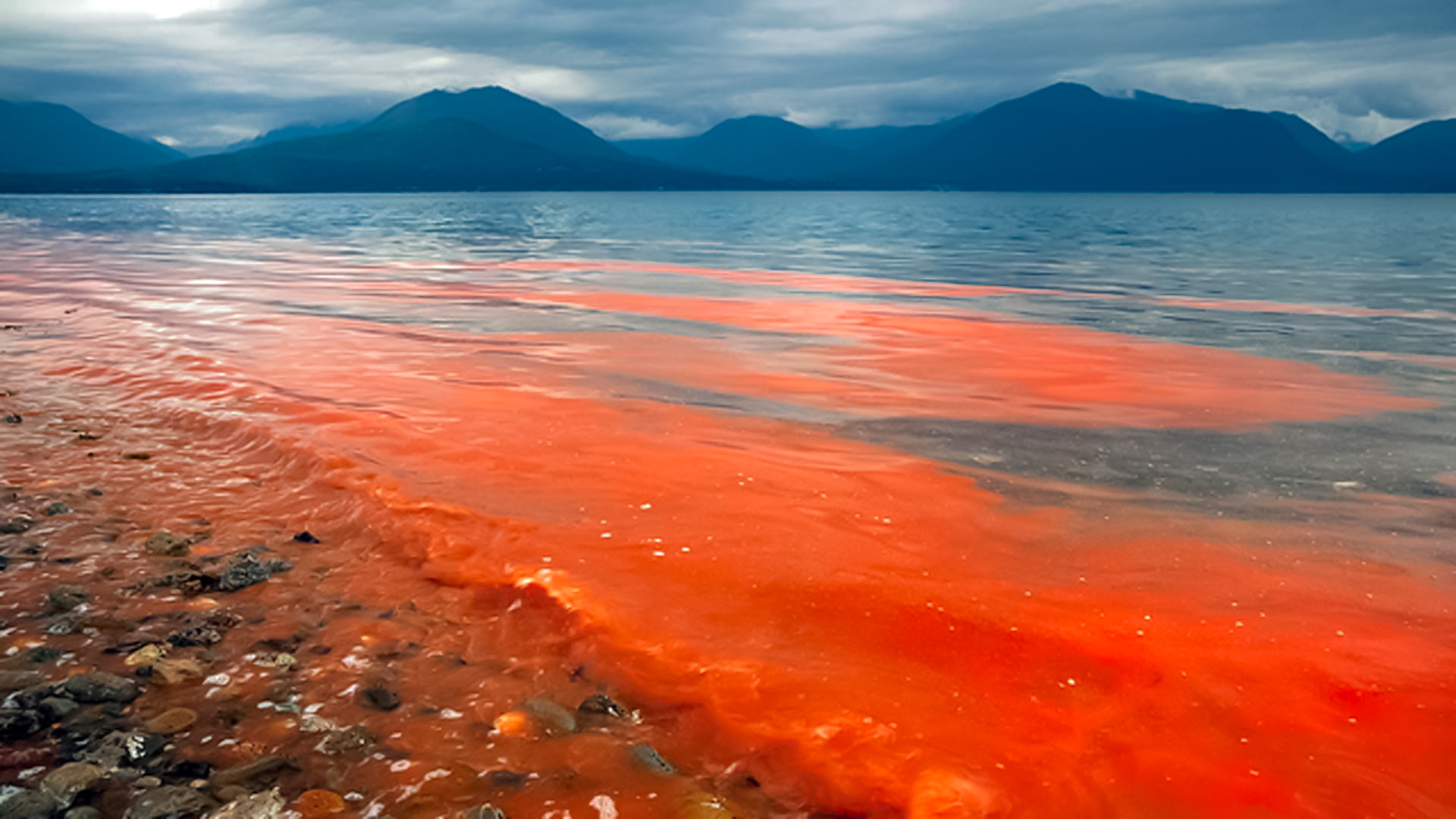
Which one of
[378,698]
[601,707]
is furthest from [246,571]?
[601,707]

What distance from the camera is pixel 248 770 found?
189 inches

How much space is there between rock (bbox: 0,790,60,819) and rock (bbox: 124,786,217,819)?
0.35m

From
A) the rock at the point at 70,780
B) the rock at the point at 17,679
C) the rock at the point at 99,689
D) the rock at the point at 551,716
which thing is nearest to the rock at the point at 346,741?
the rock at the point at 551,716

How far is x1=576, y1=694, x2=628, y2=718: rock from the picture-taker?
5.73 metres

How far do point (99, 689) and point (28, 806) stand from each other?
1.18m

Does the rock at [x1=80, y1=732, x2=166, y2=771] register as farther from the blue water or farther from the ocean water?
the blue water

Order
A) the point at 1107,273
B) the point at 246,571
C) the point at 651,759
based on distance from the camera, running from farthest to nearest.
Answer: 1. the point at 1107,273
2. the point at 246,571
3. the point at 651,759

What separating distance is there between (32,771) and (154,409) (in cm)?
958

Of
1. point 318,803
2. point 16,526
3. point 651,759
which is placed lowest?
point 651,759

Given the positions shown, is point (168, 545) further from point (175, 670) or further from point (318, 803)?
point (318, 803)

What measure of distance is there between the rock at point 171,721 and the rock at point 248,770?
23.6 inches

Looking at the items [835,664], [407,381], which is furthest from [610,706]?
[407,381]

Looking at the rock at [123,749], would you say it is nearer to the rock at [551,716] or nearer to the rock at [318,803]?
the rock at [318,803]

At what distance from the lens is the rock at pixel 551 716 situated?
547 cm
